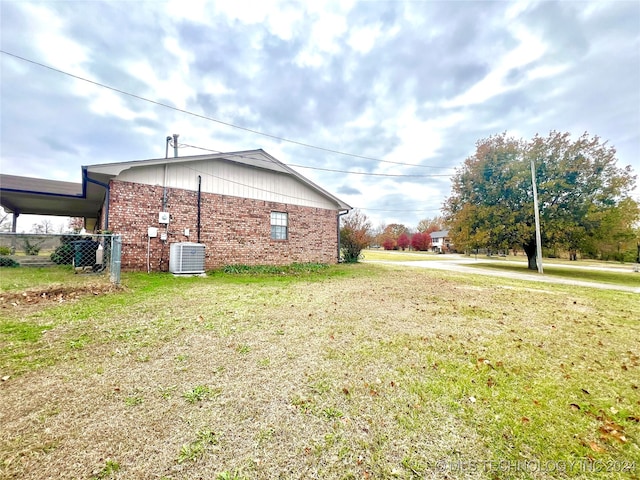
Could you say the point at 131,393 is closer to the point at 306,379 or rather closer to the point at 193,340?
the point at 193,340


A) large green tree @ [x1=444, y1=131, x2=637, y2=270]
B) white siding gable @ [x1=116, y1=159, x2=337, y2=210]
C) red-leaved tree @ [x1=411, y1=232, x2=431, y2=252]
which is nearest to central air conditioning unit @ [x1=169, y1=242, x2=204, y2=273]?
white siding gable @ [x1=116, y1=159, x2=337, y2=210]

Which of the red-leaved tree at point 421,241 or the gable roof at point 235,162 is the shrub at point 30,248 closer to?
the gable roof at point 235,162

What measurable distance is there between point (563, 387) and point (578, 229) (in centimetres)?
1568

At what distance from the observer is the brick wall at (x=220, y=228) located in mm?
8422

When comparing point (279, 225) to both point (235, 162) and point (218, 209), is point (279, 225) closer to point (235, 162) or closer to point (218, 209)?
point (218, 209)

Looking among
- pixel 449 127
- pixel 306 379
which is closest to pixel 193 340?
pixel 306 379

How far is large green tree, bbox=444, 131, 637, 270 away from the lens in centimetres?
1312

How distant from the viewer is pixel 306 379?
239 centimetres

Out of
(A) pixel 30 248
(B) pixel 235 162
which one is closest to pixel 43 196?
(A) pixel 30 248

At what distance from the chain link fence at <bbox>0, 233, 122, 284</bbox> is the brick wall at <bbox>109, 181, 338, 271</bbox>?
95 centimetres

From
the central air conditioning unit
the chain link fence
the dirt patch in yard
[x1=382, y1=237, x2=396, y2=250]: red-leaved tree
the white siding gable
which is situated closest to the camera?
the dirt patch in yard

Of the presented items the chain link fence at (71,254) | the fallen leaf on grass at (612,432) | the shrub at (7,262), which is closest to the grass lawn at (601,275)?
the fallen leaf on grass at (612,432)

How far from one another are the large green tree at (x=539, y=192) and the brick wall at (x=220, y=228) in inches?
392

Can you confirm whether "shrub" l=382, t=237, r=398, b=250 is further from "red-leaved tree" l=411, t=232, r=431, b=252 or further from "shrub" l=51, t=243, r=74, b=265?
"shrub" l=51, t=243, r=74, b=265
